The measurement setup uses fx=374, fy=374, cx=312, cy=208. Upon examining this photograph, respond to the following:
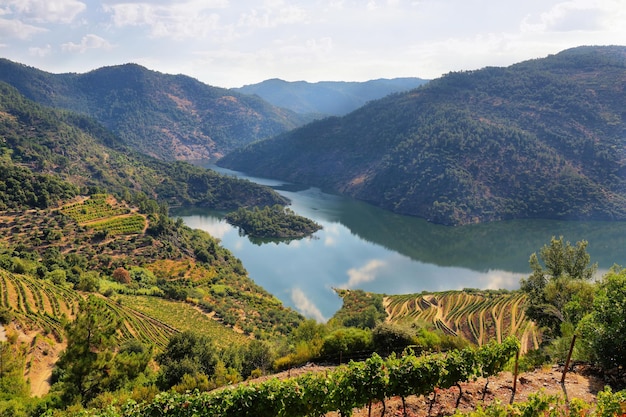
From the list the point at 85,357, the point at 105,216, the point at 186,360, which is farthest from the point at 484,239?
the point at 85,357

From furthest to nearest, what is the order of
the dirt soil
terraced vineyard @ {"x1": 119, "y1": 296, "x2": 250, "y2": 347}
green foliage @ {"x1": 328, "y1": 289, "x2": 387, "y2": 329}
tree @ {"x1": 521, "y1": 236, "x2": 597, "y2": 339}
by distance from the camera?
green foliage @ {"x1": 328, "y1": 289, "x2": 387, "y2": 329} → terraced vineyard @ {"x1": 119, "y1": 296, "x2": 250, "y2": 347} → tree @ {"x1": 521, "y1": 236, "x2": 597, "y2": 339} → the dirt soil

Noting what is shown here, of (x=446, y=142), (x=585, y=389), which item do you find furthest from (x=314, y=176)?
(x=585, y=389)

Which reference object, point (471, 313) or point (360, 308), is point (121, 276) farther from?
point (471, 313)

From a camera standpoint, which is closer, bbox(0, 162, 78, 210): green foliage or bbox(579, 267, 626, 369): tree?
bbox(579, 267, 626, 369): tree

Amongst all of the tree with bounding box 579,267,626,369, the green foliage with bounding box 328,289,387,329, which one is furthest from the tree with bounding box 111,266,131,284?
the tree with bounding box 579,267,626,369

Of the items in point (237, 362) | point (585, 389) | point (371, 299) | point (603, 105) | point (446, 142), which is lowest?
point (371, 299)

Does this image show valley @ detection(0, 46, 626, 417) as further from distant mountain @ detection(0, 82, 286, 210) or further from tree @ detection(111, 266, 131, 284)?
distant mountain @ detection(0, 82, 286, 210)

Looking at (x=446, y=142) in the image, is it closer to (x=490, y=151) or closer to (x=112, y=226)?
(x=490, y=151)
